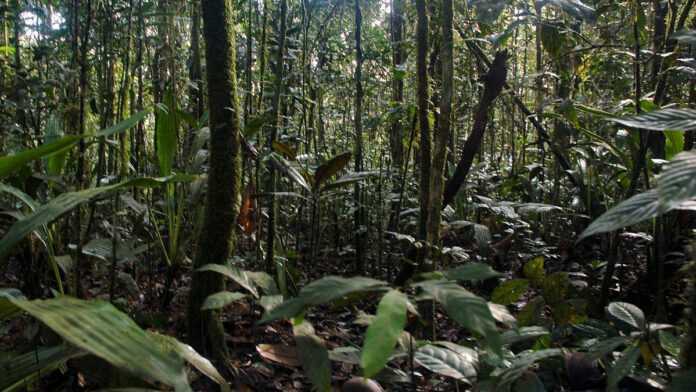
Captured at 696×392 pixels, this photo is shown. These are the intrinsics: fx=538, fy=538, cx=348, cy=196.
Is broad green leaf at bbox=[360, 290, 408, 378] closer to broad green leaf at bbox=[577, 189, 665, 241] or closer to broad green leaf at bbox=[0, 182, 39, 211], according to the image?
broad green leaf at bbox=[577, 189, 665, 241]

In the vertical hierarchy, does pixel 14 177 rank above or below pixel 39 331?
above

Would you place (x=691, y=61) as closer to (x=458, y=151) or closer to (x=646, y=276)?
(x=646, y=276)

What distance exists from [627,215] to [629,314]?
62 cm

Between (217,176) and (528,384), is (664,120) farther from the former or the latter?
(217,176)

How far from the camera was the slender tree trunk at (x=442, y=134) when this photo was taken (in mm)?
2117

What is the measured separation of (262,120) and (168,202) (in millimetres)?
634

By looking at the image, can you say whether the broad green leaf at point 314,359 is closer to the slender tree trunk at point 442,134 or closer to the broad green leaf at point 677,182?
the broad green leaf at point 677,182

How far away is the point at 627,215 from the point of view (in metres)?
0.90

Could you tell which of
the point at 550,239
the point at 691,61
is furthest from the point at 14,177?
the point at 550,239

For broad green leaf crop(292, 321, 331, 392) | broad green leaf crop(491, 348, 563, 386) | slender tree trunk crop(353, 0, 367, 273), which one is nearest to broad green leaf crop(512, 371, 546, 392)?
broad green leaf crop(491, 348, 563, 386)

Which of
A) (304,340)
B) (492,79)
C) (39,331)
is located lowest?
(39,331)

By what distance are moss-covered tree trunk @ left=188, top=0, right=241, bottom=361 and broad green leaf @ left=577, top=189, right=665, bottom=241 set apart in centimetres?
116

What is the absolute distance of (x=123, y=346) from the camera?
813mm

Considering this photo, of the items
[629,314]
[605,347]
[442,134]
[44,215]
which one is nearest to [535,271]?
[629,314]
